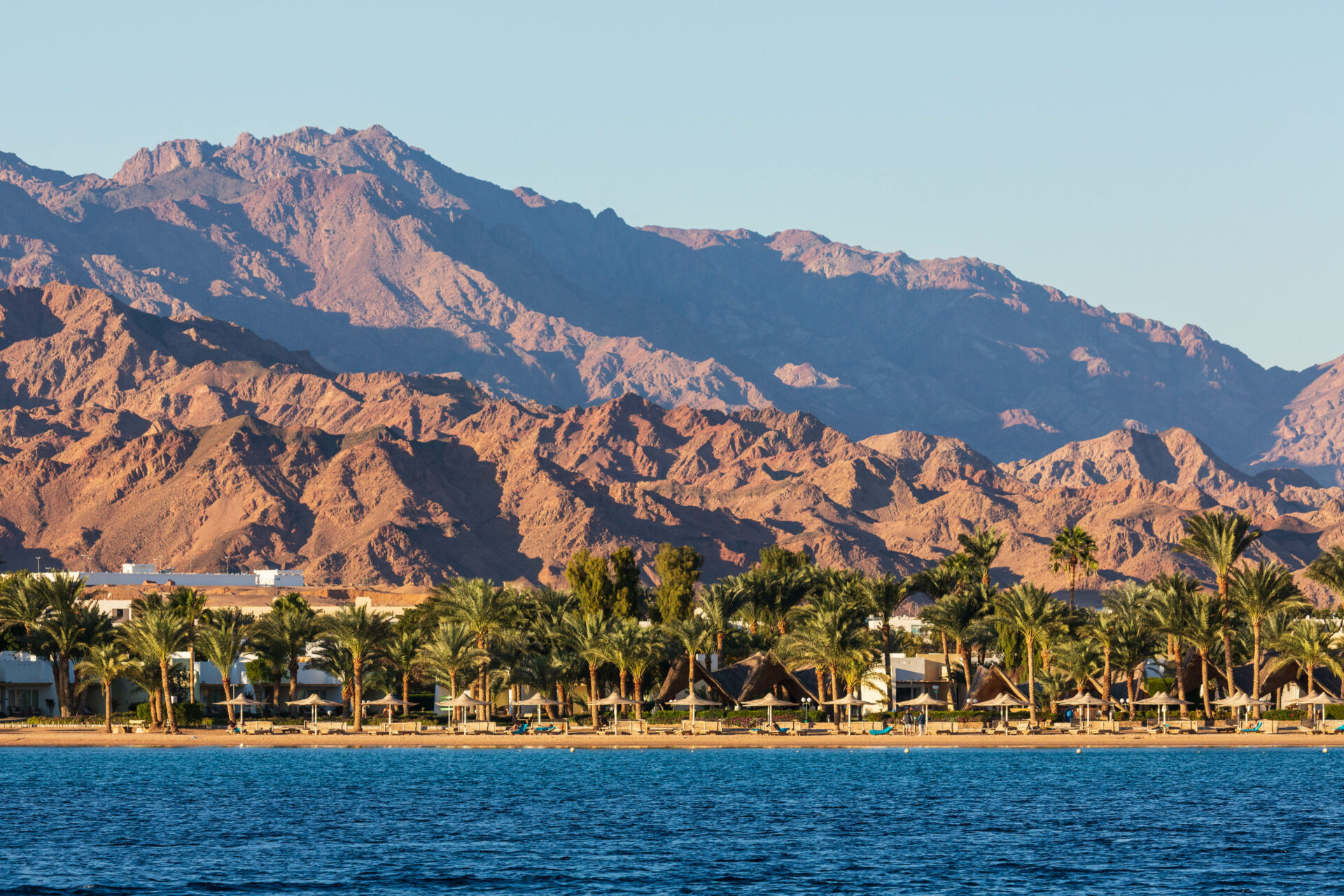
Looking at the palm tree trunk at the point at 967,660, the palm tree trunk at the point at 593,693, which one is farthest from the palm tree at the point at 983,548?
the palm tree trunk at the point at 593,693

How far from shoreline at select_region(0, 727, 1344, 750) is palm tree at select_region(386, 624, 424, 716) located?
14.6ft

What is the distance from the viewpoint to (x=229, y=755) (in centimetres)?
9694

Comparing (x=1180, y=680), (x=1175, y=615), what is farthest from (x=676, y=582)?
(x=1175, y=615)

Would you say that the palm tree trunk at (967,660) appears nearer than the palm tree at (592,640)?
No

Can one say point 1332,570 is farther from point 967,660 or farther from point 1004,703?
point 1004,703

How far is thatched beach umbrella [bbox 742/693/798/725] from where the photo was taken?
104 metres

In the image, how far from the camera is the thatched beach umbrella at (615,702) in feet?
339

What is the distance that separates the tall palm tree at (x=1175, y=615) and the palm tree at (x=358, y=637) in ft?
150

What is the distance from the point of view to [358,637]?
10138cm

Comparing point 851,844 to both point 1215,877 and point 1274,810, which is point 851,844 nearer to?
point 1215,877

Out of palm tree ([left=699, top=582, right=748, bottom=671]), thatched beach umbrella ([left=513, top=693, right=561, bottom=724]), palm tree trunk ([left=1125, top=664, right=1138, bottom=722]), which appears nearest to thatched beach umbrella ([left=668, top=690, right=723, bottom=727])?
palm tree ([left=699, top=582, right=748, bottom=671])

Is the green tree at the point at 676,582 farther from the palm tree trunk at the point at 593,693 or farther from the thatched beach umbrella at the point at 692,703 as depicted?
the palm tree trunk at the point at 593,693

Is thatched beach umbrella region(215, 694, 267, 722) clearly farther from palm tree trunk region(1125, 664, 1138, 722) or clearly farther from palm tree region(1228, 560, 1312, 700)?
palm tree region(1228, 560, 1312, 700)

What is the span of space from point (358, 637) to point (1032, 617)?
39036 millimetres
